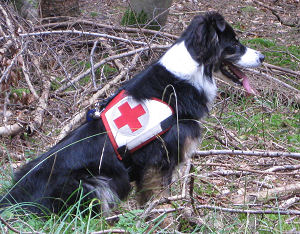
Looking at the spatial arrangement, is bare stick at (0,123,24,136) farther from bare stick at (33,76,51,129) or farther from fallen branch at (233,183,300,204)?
fallen branch at (233,183,300,204)

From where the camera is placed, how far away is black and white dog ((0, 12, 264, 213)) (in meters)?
3.33

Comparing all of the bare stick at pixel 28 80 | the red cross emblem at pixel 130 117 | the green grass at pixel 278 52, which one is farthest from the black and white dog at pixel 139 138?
the green grass at pixel 278 52

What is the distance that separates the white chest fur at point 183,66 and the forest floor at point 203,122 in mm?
680

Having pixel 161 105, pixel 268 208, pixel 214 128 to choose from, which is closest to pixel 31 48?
pixel 214 128

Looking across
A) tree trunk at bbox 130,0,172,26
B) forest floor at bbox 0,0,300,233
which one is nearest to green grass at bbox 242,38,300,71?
forest floor at bbox 0,0,300,233

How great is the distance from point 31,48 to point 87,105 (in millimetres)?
1641

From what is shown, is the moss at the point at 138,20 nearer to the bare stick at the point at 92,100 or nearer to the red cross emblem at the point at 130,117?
the bare stick at the point at 92,100

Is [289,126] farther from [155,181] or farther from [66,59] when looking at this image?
[66,59]

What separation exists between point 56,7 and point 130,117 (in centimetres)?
439

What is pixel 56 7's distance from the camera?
7238mm

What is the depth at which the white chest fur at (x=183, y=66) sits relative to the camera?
3622 millimetres

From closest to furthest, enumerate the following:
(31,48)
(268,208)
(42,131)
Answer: (268,208), (42,131), (31,48)

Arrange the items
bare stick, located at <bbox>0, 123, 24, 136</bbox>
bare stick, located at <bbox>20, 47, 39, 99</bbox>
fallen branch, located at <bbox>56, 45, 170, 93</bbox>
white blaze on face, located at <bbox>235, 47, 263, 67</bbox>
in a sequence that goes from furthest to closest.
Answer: fallen branch, located at <bbox>56, 45, 170, 93</bbox>, bare stick, located at <bbox>20, 47, 39, 99</bbox>, bare stick, located at <bbox>0, 123, 24, 136</bbox>, white blaze on face, located at <bbox>235, 47, 263, 67</bbox>

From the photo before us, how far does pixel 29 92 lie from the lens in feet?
18.9
